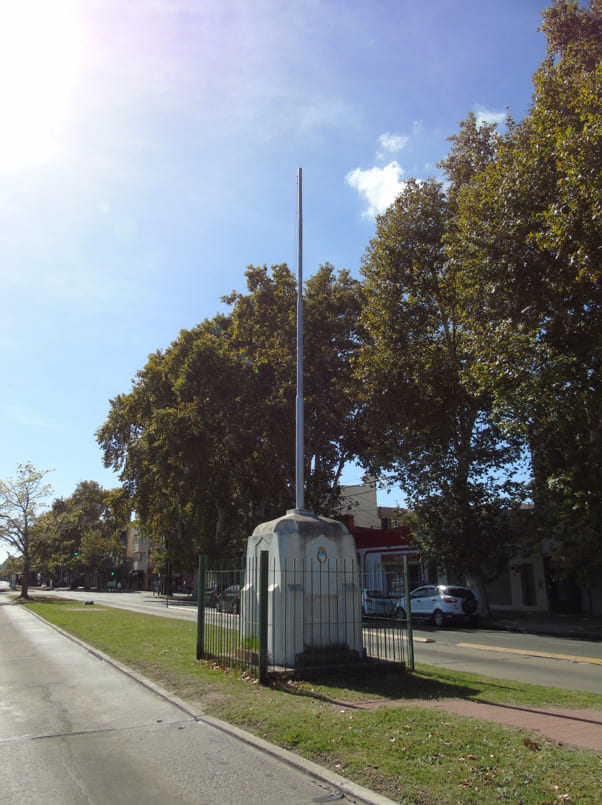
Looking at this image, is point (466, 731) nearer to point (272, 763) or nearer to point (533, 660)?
point (272, 763)

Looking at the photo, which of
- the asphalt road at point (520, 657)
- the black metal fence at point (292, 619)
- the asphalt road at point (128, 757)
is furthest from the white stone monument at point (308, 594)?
the asphalt road at point (520, 657)

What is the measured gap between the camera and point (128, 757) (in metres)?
5.57

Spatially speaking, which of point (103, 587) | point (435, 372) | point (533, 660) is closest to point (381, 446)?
point (435, 372)

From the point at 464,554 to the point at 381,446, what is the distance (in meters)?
5.82

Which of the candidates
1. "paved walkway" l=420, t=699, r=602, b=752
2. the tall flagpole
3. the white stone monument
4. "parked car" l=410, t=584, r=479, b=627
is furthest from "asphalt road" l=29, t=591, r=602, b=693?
the tall flagpole

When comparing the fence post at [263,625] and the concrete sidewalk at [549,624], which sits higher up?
the fence post at [263,625]

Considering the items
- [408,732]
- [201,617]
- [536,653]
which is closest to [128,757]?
[408,732]

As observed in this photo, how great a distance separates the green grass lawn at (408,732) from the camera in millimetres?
4480

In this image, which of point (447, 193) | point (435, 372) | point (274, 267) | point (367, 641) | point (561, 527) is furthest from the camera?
point (274, 267)

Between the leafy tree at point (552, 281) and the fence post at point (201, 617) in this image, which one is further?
the leafy tree at point (552, 281)

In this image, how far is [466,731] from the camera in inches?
232

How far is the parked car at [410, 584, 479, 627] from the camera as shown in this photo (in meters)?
23.0

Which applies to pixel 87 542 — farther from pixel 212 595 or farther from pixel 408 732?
pixel 408 732

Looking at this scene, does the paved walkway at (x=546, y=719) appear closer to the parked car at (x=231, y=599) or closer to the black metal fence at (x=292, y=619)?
the black metal fence at (x=292, y=619)
